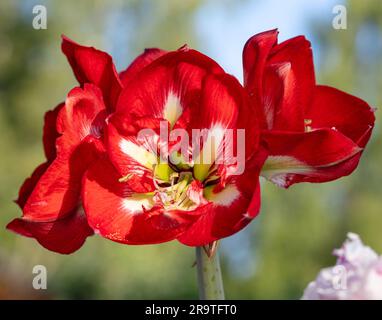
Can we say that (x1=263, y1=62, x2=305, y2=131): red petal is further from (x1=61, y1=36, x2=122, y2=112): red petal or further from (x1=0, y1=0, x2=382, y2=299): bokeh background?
(x1=0, y1=0, x2=382, y2=299): bokeh background

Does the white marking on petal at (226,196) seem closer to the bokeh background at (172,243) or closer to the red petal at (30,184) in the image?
the red petal at (30,184)

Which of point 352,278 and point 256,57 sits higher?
point 256,57

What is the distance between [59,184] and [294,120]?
0.51ft

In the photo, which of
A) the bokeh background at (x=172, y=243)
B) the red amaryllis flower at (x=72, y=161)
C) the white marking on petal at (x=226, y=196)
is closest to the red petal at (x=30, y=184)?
the red amaryllis flower at (x=72, y=161)

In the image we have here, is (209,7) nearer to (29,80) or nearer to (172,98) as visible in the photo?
(29,80)

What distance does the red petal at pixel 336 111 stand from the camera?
0.51 m

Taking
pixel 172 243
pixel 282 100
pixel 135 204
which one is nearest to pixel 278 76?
pixel 282 100

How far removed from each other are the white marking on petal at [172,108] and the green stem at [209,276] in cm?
9

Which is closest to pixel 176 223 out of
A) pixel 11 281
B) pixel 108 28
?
pixel 11 281

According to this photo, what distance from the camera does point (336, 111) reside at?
51 centimetres

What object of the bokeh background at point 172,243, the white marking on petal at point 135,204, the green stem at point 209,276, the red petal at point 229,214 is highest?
the bokeh background at point 172,243

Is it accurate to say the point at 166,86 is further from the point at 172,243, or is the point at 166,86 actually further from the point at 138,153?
the point at 172,243

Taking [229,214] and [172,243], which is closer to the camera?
[229,214]
